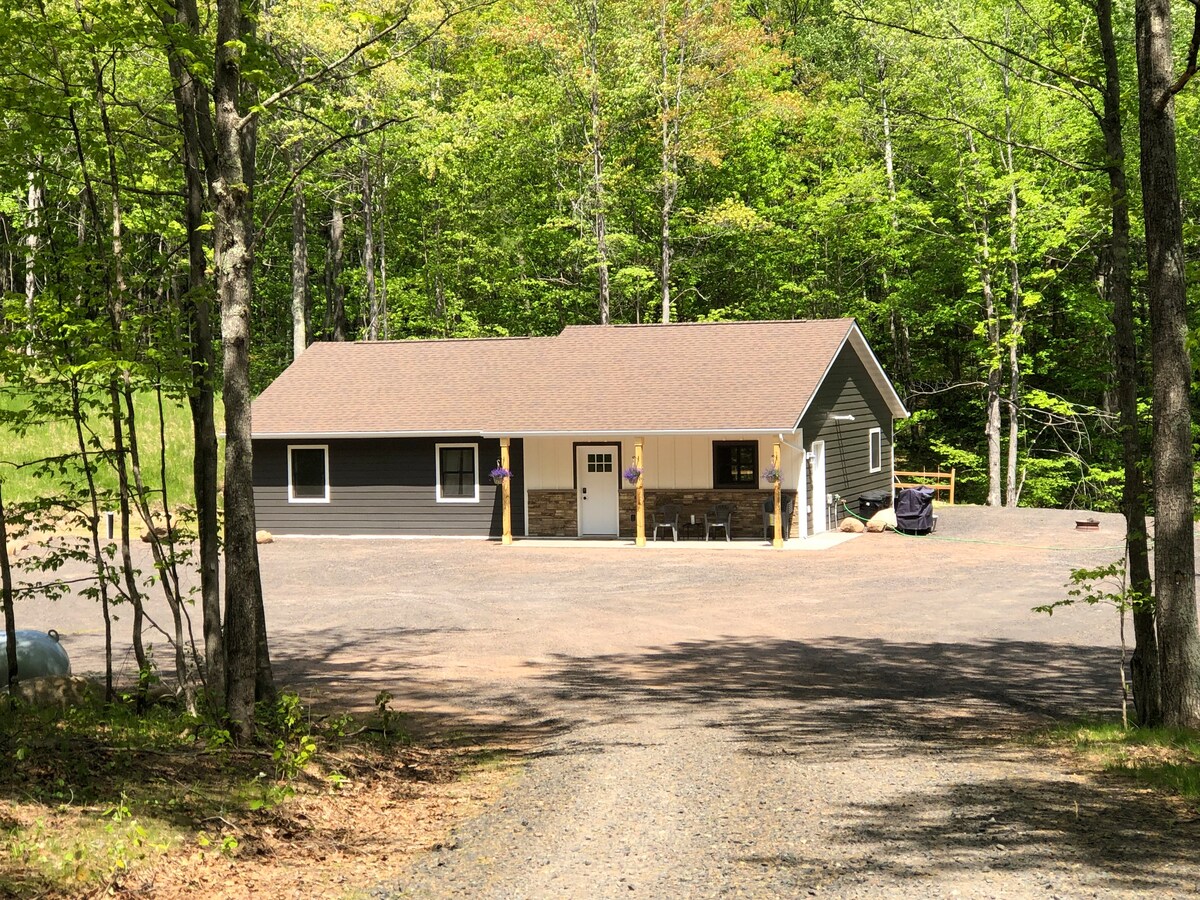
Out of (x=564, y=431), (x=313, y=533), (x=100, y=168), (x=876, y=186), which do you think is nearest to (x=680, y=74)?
(x=876, y=186)

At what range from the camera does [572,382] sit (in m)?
28.7

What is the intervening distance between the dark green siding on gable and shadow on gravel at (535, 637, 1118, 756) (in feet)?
40.5

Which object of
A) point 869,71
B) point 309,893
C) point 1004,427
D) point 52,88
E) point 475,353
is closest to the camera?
point 309,893

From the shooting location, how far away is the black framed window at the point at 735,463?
85.9ft

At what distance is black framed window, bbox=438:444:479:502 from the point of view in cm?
2811

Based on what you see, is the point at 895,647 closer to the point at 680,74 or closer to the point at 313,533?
the point at 313,533

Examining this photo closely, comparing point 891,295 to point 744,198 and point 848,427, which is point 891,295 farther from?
point 848,427

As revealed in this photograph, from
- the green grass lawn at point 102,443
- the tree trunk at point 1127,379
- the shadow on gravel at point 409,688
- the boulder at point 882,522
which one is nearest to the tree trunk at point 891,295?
the boulder at point 882,522

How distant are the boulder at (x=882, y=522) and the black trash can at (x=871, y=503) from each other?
113 centimetres

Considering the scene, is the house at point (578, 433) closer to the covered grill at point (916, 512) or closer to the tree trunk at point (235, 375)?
the covered grill at point (916, 512)

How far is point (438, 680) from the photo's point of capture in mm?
12289

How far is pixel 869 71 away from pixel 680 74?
8.97 m

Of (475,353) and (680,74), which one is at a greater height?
(680,74)

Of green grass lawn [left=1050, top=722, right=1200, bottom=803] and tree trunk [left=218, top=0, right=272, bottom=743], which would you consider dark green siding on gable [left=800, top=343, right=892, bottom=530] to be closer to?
green grass lawn [left=1050, top=722, right=1200, bottom=803]
